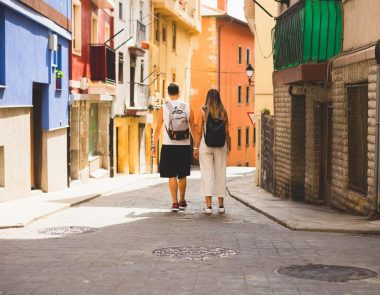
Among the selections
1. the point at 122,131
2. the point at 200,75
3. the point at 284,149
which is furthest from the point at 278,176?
the point at 200,75

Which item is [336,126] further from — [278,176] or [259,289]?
[259,289]

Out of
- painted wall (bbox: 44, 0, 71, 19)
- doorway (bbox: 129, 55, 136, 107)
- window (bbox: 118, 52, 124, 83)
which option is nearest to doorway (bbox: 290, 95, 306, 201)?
painted wall (bbox: 44, 0, 71, 19)

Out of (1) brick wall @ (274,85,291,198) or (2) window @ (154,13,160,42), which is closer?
(1) brick wall @ (274,85,291,198)

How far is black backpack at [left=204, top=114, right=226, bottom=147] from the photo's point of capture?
13.0m

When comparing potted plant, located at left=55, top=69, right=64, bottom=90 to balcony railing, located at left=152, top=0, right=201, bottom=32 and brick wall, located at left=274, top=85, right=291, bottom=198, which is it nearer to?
brick wall, located at left=274, top=85, right=291, bottom=198

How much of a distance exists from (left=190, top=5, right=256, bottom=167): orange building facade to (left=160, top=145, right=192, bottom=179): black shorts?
1763 inches

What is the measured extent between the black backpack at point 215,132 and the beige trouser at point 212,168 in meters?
0.14

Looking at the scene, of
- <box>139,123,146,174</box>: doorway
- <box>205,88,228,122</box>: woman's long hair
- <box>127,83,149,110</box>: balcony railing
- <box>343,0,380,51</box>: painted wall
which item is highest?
<box>343,0,380,51</box>: painted wall

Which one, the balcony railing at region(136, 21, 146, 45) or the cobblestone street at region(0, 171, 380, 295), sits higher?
the balcony railing at region(136, 21, 146, 45)

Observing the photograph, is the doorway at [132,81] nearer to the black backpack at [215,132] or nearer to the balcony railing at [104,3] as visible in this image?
the balcony railing at [104,3]

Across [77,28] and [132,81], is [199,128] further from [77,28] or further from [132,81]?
[132,81]

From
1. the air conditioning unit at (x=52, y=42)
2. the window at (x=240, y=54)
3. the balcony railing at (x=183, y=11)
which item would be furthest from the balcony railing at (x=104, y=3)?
the window at (x=240, y=54)

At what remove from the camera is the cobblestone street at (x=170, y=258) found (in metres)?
7.03

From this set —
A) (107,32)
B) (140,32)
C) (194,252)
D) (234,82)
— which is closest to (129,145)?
(140,32)
